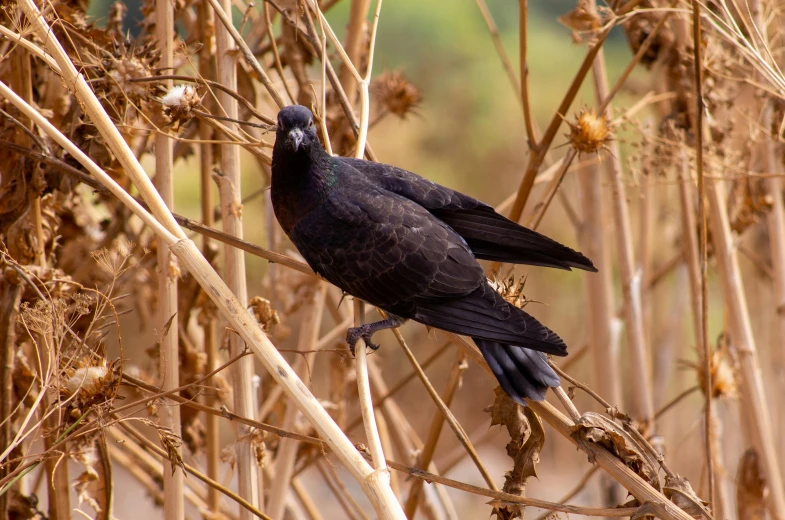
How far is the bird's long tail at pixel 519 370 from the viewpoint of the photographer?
1880 millimetres

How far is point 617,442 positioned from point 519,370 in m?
0.34

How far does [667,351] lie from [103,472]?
2799 mm

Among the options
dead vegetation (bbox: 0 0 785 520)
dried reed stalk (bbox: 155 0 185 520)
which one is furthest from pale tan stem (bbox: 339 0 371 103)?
dried reed stalk (bbox: 155 0 185 520)

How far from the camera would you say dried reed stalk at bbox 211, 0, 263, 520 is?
6.92 ft

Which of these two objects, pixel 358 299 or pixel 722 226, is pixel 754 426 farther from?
pixel 358 299

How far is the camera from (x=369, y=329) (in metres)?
2.28

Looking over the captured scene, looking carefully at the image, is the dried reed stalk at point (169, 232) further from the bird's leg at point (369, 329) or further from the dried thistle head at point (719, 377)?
the dried thistle head at point (719, 377)

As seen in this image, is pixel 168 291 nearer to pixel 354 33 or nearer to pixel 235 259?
pixel 235 259

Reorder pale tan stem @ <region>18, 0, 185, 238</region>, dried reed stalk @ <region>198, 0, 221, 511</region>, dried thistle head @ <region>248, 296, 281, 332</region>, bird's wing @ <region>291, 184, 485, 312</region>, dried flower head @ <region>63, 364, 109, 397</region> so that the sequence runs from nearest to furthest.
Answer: pale tan stem @ <region>18, 0, 185, 238</region>
dried flower head @ <region>63, 364, 109, 397</region>
dried thistle head @ <region>248, 296, 281, 332</region>
bird's wing @ <region>291, 184, 485, 312</region>
dried reed stalk @ <region>198, 0, 221, 511</region>

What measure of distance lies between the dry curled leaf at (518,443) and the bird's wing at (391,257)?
0.46 m

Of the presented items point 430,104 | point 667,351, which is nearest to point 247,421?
point 667,351

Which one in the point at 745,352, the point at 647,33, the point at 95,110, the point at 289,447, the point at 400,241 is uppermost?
the point at 647,33

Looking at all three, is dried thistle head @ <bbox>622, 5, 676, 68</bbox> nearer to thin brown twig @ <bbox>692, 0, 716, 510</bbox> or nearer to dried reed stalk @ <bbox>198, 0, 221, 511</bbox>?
thin brown twig @ <bbox>692, 0, 716, 510</bbox>

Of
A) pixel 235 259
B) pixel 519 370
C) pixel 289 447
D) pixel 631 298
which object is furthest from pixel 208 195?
pixel 631 298
